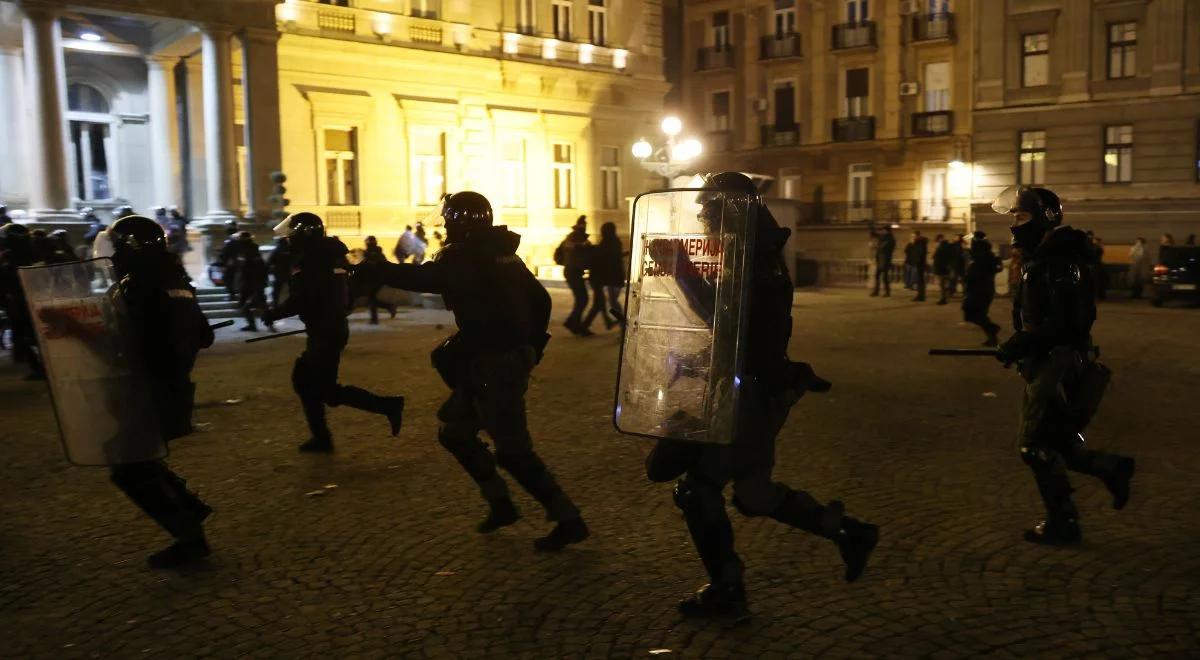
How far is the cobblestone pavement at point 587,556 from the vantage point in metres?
4.26

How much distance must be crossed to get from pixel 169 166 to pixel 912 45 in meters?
27.0

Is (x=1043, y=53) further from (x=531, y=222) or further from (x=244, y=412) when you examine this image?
(x=244, y=412)

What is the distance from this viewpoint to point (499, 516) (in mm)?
5723

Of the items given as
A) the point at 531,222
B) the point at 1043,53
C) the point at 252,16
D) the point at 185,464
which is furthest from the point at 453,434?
the point at 1043,53

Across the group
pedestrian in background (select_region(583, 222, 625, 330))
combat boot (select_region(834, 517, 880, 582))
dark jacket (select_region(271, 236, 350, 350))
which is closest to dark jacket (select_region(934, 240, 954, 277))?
pedestrian in background (select_region(583, 222, 625, 330))

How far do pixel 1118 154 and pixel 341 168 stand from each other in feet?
80.3

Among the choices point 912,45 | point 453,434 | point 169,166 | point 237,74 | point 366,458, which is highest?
point 912,45

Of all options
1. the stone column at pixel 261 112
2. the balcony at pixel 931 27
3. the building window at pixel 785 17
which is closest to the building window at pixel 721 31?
the building window at pixel 785 17

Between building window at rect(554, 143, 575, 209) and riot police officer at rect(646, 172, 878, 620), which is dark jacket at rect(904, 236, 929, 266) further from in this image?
riot police officer at rect(646, 172, 878, 620)

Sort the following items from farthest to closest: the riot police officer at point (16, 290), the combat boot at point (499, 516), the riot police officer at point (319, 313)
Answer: the riot police officer at point (16, 290) → the riot police officer at point (319, 313) → the combat boot at point (499, 516)

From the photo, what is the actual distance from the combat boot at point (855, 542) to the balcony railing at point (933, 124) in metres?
36.6

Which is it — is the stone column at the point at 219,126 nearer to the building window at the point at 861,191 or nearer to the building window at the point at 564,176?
the building window at the point at 564,176

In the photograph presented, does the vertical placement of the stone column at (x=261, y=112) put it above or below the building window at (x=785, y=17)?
below

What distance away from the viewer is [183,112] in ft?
83.9
